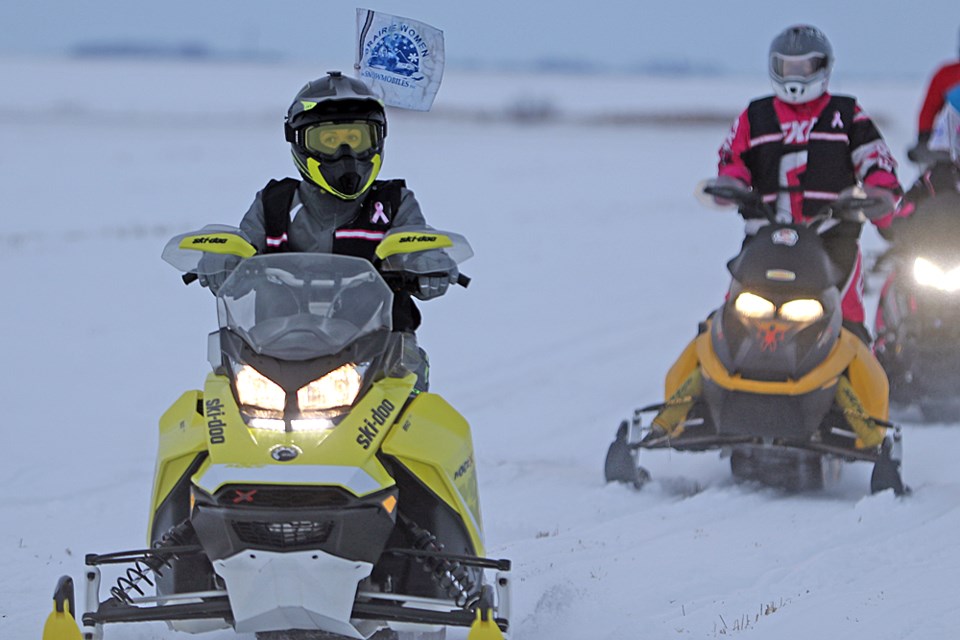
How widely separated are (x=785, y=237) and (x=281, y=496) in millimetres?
3510

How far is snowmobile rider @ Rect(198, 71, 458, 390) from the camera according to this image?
4660mm

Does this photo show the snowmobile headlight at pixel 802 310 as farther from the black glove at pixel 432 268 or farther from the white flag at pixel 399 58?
the black glove at pixel 432 268

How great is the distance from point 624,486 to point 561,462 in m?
0.87

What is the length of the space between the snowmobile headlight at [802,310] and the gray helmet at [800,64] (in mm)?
1274

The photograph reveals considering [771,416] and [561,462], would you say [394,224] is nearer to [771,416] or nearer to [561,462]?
[771,416]

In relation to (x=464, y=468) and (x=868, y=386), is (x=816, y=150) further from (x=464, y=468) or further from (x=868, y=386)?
(x=464, y=468)

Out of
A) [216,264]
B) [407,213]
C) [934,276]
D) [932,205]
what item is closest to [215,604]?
[216,264]

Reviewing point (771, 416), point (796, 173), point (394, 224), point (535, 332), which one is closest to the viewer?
point (394, 224)

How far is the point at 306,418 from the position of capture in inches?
149

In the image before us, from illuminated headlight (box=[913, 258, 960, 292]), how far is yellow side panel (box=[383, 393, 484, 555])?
457cm

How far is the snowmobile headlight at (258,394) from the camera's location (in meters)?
3.81

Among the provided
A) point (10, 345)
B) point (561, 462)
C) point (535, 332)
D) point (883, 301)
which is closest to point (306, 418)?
point (561, 462)

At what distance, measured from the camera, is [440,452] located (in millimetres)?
4070

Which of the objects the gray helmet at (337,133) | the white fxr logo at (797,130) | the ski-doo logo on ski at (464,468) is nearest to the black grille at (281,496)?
the ski-doo logo on ski at (464,468)
